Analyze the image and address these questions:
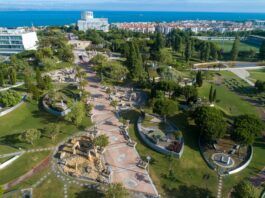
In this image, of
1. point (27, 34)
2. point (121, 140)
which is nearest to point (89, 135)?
point (121, 140)

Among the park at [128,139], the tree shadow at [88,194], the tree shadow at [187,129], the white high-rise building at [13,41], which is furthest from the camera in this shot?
the white high-rise building at [13,41]

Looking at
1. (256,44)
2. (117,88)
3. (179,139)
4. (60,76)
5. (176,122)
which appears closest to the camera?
(179,139)

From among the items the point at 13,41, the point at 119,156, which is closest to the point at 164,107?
the point at 119,156

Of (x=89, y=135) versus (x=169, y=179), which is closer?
(x=169, y=179)

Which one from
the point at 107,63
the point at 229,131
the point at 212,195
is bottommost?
the point at 212,195

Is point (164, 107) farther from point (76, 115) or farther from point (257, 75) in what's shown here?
point (257, 75)

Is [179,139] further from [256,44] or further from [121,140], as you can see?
[256,44]

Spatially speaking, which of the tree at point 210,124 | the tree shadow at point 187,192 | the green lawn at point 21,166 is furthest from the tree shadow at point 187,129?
the green lawn at point 21,166

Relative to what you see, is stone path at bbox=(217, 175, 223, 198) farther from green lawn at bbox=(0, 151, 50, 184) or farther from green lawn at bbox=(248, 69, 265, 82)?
green lawn at bbox=(248, 69, 265, 82)

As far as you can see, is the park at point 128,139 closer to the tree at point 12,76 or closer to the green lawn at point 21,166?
the green lawn at point 21,166
